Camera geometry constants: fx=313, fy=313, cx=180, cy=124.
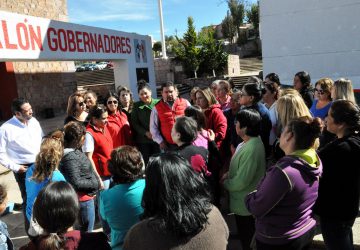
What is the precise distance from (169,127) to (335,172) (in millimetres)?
2270

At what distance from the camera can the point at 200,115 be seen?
10.1 feet

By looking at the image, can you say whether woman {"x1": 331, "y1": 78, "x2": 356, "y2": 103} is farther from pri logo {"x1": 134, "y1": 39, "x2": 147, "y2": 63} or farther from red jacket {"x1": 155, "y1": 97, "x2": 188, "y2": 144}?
pri logo {"x1": 134, "y1": 39, "x2": 147, "y2": 63}

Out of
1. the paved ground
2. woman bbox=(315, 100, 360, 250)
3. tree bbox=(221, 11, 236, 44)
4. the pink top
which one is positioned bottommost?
the paved ground

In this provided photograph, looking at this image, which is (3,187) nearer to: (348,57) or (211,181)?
(211,181)

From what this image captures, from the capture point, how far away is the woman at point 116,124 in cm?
376

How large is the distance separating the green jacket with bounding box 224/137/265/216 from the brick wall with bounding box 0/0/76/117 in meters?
13.9

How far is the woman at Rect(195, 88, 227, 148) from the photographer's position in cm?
363

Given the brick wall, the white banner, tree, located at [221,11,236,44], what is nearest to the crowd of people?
the white banner

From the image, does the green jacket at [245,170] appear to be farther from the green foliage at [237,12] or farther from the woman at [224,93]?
the green foliage at [237,12]

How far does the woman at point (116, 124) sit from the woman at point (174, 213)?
7.95 ft

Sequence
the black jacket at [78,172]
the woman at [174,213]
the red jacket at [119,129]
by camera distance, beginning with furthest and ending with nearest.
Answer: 1. the red jacket at [119,129]
2. the black jacket at [78,172]
3. the woman at [174,213]

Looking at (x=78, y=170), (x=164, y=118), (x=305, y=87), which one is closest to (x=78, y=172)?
(x=78, y=170)

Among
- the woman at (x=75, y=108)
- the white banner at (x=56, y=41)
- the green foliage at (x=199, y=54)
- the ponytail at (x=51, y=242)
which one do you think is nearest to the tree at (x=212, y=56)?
A: the green foliage at (x=199, y=54)

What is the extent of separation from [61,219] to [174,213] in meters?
0.61
